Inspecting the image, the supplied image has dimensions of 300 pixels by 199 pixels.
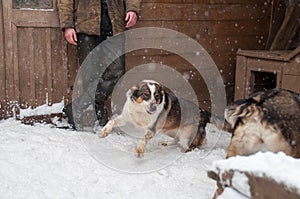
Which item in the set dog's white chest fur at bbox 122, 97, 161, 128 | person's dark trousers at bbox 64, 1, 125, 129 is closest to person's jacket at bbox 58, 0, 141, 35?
person's dark trousers at bbox 64, 1, 125, 129

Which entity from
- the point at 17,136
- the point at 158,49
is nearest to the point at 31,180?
the point at 17,136

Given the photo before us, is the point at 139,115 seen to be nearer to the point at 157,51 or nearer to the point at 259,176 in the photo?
the point at 157,51

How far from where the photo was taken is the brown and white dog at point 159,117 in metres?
4.17

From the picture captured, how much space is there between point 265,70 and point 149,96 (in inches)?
77.9

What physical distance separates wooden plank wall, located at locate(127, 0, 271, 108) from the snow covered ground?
1.47 metres

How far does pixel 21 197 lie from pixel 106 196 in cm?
64

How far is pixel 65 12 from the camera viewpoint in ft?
15.1

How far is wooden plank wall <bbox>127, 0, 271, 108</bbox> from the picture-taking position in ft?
18.4

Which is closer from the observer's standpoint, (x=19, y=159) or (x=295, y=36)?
(x=19, y=159)

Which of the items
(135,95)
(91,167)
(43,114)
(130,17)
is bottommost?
(91,167)

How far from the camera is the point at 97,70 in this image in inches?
194

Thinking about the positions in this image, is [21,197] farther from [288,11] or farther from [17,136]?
[288,11]

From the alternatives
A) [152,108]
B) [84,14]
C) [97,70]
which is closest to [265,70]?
[152,108]

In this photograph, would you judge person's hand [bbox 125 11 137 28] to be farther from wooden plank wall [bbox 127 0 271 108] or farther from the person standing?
wooden plank wall [bbox 127 0 271 108]
